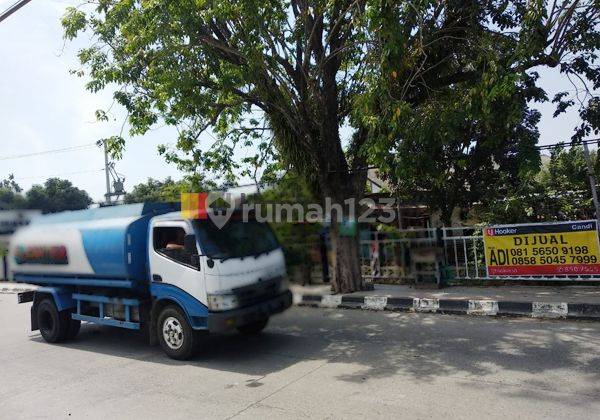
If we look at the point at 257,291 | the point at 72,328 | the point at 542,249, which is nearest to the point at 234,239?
the point at 257,291

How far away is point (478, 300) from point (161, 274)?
5552mm

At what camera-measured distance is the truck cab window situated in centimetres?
647

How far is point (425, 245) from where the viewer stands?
36.0 ft

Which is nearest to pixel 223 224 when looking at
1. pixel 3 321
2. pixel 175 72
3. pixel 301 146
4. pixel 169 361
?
pixel 169 361

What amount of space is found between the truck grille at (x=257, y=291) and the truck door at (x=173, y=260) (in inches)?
20.3

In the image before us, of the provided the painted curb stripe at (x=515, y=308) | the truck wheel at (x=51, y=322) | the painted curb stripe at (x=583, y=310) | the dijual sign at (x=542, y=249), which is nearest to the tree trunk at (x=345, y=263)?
Result: the dijual sign at (x=542, y=249)

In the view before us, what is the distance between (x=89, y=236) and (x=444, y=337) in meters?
5.64

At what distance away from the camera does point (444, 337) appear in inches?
270

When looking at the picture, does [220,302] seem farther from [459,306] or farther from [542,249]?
[542,249]

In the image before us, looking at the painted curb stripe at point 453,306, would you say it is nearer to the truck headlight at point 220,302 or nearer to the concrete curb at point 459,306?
the concrete curb at point 459,306

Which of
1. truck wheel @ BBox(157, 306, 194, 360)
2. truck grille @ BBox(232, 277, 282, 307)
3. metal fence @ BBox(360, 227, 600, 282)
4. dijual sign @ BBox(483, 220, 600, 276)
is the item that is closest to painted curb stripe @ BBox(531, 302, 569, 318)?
dijual sign @ BBox(483, 220, 600, 276)

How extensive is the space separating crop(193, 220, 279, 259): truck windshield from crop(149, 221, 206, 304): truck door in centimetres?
23

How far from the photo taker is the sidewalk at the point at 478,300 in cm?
771

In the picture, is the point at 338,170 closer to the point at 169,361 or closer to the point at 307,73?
the point at 307,73
